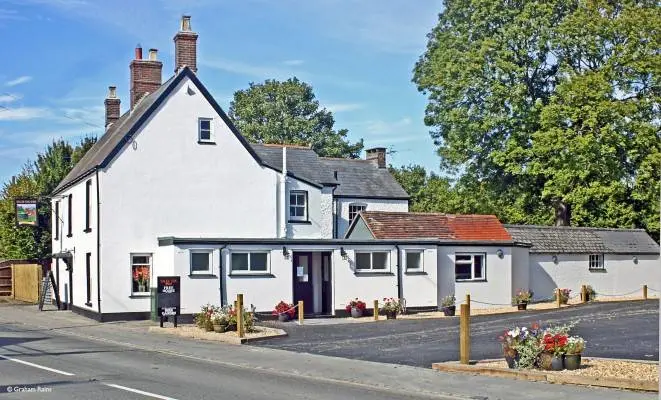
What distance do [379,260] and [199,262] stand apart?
7.67 m

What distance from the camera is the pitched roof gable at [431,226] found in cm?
3766

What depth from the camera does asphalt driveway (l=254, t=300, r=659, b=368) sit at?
20.9 m

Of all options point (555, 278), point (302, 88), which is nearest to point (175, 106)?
point (555, 278)

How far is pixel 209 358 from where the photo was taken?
842 inches

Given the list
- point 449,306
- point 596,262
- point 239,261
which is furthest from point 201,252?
point 596,262

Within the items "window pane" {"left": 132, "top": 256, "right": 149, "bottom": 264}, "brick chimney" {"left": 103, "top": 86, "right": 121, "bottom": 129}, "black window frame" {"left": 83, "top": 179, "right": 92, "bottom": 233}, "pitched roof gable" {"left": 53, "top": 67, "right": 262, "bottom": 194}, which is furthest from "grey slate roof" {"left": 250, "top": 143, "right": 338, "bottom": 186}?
"window pane" {"left": 132, "top": 256, "right": 149, "bottom": 264}

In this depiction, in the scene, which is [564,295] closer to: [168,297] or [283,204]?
[283,204]

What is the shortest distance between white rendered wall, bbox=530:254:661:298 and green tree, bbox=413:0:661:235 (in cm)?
367

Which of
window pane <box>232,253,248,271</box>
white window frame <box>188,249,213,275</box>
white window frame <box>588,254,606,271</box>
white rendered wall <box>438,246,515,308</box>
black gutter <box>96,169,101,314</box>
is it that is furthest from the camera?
white window frame <box>588,254,606,271</box>

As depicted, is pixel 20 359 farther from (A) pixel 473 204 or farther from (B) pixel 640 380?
(A) pixel 473 204

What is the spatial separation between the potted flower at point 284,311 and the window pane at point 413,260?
575 cm

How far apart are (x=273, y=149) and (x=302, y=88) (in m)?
41.5

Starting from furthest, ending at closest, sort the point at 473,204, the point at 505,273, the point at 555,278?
the point at 473,204
the point at 555,278
the point at 505,273

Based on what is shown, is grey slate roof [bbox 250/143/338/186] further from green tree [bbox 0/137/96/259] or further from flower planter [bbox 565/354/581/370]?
flower planter [bbox 565/354/581/370]
